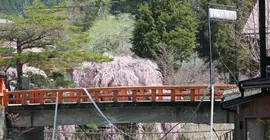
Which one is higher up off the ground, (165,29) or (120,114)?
(165,29)

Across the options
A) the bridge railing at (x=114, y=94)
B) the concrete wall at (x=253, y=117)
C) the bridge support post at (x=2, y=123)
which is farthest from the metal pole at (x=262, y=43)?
the bridge support post at (x=2, y=123)

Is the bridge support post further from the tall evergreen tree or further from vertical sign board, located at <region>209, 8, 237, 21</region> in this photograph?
vertical sign board, located at <region>209, 8, 237, 21</region>

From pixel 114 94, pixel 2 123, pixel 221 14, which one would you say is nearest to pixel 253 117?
pixel 221 14

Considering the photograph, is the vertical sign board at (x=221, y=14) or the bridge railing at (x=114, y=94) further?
the bridge railing at (x=114, y=94)

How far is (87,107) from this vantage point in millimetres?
31594

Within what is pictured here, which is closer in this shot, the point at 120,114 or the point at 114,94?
the point at 114,94

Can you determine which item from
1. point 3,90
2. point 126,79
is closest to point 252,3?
point 126,79

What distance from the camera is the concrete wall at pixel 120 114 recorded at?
3038 cm

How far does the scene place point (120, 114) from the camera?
31.8 m

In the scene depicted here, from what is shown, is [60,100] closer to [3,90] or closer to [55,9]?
[3,90]

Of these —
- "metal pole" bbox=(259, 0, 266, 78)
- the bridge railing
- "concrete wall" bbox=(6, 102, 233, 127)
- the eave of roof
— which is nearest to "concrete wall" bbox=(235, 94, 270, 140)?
the eave of roof

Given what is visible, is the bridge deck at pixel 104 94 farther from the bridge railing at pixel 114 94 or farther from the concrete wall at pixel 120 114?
the concrete wall at pixel 120 114

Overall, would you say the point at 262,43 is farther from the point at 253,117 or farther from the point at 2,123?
the point at 2,123

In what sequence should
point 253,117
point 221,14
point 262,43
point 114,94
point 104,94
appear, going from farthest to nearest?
1. point 104,94
2. point 114,94
3. point 221,14
4. point 253,117
5. point 262,43
